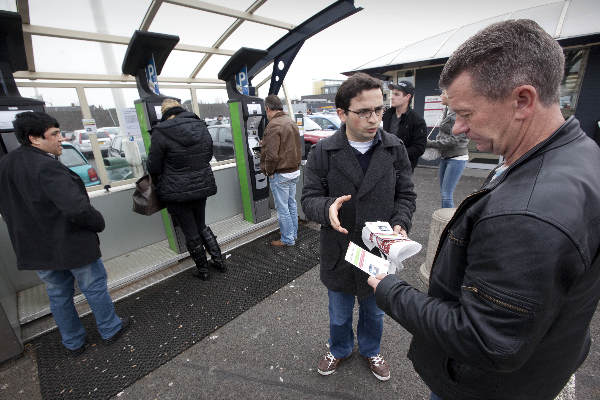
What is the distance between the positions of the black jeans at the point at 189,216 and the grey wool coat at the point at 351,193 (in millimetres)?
1886

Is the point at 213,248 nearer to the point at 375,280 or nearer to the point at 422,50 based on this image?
the point at 375,280

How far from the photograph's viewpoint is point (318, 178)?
1813mm

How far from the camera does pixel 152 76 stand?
11.6ft

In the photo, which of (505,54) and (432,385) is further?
(432,385)

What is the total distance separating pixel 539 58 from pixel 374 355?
2090 mm

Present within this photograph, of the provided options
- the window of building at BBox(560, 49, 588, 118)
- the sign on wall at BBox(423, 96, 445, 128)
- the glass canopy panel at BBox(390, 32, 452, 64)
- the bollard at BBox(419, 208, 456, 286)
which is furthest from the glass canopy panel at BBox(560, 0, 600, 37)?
the bollard at BBox(419, 208, 456, 286)

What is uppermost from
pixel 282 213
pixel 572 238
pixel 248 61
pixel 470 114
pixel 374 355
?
pixel 248 61

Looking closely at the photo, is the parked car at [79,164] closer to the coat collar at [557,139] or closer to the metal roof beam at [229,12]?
the metal roof beam at [229,12]

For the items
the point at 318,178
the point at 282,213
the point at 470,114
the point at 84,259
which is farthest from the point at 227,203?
the point at 470,114

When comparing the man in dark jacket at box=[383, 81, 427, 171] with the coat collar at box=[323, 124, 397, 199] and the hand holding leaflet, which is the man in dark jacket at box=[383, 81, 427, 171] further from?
the hand holding leaflet

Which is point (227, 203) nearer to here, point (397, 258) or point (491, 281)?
point (397, 258)

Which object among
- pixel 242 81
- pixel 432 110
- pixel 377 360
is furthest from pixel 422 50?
pixel 377 360

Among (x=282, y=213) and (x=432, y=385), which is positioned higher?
(x=432, y=385)

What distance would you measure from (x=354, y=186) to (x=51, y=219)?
226 cm
